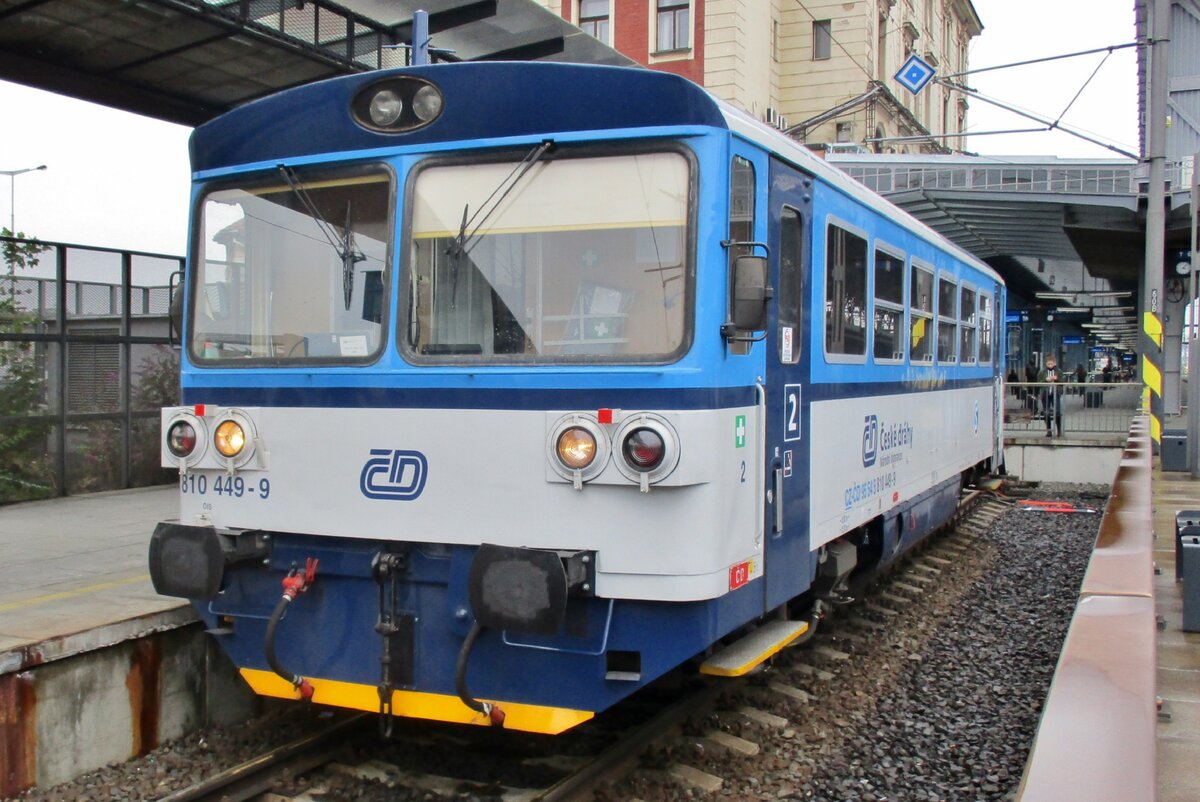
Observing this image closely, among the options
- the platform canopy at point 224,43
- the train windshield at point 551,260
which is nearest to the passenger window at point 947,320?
the platform canopy at point 224,43

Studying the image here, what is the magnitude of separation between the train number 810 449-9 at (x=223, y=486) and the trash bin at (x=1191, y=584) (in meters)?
5.00

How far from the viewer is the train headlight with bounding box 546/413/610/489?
14.4 feet

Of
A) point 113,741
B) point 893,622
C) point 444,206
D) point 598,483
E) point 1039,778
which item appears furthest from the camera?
point 893,622

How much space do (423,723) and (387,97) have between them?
3.19m

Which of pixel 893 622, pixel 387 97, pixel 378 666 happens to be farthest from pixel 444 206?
pixel 893 622

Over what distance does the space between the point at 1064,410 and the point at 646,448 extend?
1884 cm

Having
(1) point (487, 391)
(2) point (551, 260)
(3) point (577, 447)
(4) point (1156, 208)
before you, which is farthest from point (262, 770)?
(4) point (1156, 208)

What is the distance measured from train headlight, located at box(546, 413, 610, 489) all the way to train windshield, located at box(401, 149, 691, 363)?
11.1 inches

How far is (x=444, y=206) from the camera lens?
475cm

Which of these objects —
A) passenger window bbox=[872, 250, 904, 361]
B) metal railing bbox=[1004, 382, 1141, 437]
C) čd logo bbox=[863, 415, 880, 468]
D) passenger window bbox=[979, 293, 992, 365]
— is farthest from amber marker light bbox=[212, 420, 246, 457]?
metal railing bbox=[1004, 382, 1141, 437]

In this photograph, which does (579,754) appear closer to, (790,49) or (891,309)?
(891,309)

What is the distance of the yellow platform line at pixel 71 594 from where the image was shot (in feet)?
19.7

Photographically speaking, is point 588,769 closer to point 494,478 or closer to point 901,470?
point 494,478

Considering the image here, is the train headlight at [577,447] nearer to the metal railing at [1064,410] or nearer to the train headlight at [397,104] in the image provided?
the train headlight at [397,104]
